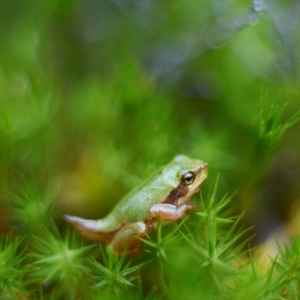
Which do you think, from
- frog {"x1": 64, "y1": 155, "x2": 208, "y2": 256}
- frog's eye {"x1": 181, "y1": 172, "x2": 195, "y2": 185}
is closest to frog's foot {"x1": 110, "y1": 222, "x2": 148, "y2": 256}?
frog {"x1": 64, "y1": 155, "x2": 208, "y2": 256}

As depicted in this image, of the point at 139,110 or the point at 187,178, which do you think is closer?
the point at 187,178

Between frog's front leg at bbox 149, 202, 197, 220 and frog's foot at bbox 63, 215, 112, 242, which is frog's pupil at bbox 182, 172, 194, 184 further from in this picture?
frog's foot at bbox 63, 215, 112, 242

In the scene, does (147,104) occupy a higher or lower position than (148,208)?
higher

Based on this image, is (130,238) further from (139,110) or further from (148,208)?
(139,110)

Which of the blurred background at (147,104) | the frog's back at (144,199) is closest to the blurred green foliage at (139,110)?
the blurred background at (147,104)

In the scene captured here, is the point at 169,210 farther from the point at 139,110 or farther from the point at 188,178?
the point at 139,110

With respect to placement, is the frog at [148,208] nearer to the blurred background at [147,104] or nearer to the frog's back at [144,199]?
the frog's back at [144,199]

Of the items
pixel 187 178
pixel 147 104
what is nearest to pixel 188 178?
pixel 187 178
